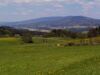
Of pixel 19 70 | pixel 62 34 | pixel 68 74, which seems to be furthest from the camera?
pixel 62 34

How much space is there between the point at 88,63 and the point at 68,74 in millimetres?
6419

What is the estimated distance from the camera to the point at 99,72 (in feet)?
75.7

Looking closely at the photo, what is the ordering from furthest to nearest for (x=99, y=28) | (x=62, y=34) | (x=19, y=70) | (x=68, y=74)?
1. (x=62, y=34)
2. (x=99, y=28)
3. (x=19, y=70)
4. (x=68, y=74)

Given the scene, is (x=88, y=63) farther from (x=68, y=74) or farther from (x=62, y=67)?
(x=68, y=74)

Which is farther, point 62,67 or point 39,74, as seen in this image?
point 62,67

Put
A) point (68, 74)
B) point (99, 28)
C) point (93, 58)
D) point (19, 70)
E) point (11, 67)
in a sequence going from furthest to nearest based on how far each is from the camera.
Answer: point (99, 28) < point (93, 58) < point (11, 67) < point (19, 70) < point (68, 74)

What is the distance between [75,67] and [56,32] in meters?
78.2

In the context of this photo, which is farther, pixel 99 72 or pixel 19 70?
pixel 19 70

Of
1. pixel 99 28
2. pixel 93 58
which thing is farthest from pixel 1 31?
pixel 93 58

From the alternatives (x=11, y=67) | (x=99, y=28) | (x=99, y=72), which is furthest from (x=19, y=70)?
(x=99, y=28)

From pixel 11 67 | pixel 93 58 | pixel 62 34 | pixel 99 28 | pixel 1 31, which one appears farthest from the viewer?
pixel 1 31

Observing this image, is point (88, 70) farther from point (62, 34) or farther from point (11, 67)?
point (62, 34)

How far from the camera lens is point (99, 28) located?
91.2 meters

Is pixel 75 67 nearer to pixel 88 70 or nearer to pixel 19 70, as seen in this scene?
pixel 88 70
